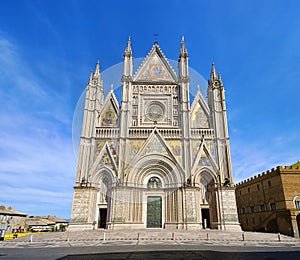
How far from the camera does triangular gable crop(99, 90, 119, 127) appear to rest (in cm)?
2552

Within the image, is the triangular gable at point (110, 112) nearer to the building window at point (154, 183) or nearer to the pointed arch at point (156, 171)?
the pointed arch at point (156, 171)

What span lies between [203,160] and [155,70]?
13.6 metres

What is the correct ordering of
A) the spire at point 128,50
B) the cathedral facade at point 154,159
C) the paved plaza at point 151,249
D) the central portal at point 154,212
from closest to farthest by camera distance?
the paved plaza at point 151,249 → the cathedral facade at point 154,159 → the central portal at point 154,212 → the spire at point 128,50

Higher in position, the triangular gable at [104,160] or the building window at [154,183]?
the triangular gable at [104,160]

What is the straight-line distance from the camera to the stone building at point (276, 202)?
893 inches

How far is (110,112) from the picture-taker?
26094 millimetres

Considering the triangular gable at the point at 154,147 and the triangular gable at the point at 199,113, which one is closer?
the triangular gable at the point at 154,147

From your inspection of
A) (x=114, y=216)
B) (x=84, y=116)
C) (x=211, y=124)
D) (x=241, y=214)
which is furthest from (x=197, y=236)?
(x=241, y=214)

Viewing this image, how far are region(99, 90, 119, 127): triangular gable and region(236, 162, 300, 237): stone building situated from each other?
66.2 ft

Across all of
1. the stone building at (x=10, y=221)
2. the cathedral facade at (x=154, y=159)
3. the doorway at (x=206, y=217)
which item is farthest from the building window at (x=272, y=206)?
the stone building at (x=10, y=221)

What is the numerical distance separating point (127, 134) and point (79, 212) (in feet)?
30.8

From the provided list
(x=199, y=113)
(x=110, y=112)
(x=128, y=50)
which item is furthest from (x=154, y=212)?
(x=128, y=50)

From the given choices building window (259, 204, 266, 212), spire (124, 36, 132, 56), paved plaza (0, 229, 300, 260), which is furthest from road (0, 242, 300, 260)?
spire (124, 36, 132, 56)

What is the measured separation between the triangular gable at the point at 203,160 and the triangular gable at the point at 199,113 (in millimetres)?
3073
